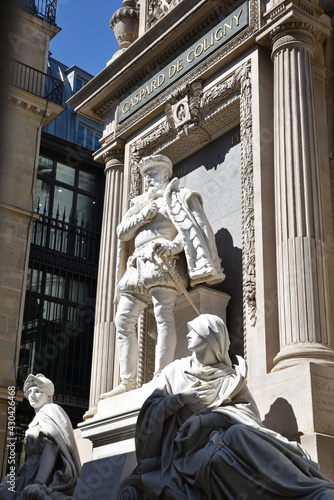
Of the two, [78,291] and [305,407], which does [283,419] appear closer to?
[305,407]

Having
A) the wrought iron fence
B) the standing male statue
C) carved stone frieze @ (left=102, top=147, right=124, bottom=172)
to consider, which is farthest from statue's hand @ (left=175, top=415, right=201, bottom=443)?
the wrought iron fence

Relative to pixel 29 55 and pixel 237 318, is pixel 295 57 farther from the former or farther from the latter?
pixel 29 55

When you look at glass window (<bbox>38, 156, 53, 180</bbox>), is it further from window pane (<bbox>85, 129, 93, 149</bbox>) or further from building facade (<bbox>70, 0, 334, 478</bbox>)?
building facade (<bbox>70, 0, 334, 478</bbox>)

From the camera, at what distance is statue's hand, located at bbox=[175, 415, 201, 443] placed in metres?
5.79

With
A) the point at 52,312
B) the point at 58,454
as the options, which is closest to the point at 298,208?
the point at 58,454

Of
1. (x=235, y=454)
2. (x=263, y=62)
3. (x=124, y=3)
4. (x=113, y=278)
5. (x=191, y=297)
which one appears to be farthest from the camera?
(x=124, y=3)

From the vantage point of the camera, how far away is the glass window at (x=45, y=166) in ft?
93.9

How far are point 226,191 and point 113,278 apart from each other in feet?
10.0

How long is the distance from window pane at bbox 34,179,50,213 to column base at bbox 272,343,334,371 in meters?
21.0

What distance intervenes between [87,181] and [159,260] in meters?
21.6

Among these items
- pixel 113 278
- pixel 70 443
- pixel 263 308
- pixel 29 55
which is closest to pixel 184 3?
pixel 113 278

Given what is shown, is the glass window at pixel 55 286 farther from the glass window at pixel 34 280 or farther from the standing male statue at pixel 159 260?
the standing male statue at pixel 159 260

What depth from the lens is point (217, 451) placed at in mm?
5402

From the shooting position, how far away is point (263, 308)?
877 cm
